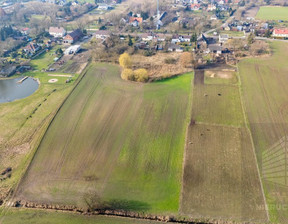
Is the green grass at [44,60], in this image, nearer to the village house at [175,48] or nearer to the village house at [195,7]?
the village house at [175,48]

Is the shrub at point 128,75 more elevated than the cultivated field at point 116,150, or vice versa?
the shrub at point 128,75

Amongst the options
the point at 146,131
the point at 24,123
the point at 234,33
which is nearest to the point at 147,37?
the point at 234,33

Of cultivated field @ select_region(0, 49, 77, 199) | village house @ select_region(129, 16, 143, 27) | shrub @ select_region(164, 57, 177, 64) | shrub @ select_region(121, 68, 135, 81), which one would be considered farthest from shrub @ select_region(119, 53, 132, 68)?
village house @ select_region(129, 16, 143, 27)

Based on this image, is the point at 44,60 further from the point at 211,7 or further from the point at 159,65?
the point at 211,7

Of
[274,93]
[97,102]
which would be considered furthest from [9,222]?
[274,93]

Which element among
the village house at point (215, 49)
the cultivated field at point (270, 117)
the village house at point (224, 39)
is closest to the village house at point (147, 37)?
the village house at point (215, 49)

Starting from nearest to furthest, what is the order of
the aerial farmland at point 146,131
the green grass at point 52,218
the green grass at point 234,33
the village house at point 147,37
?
the green grass at point 52,218 → the aerial farmland at point 146,131 → the village house at point 147,37 → the green grass at point 234,33
